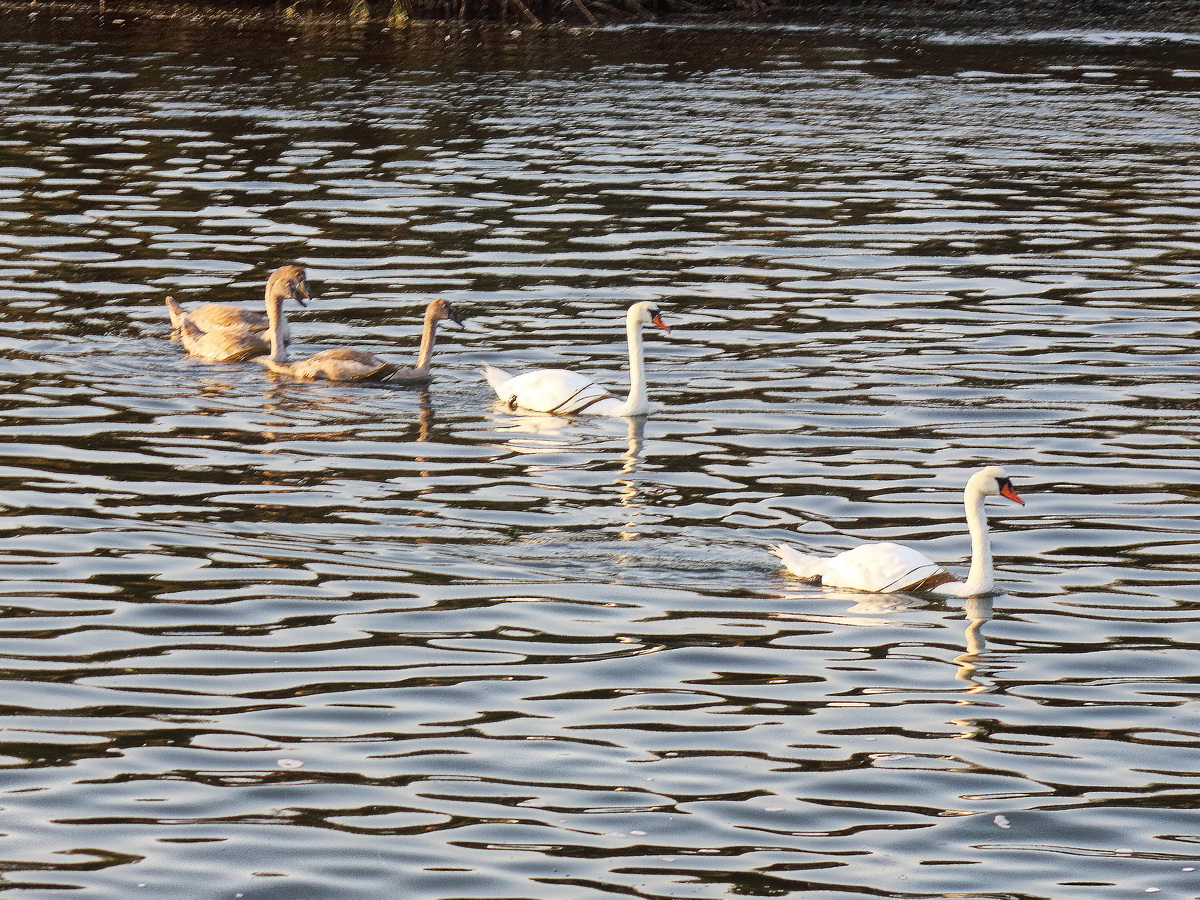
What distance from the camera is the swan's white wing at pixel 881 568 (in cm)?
1104

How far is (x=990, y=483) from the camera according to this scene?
11516 mm

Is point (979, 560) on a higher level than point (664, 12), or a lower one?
lower

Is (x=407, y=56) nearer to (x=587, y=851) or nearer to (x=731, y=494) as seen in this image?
(x=731, y=494)

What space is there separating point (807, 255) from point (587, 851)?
14194mm

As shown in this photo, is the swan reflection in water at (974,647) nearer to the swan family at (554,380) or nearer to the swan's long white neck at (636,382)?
the swan family at (554,380)

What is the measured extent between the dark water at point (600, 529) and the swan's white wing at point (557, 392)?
0.18 m

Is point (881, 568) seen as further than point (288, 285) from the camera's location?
No

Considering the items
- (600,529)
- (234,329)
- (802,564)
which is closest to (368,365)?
(234,329)

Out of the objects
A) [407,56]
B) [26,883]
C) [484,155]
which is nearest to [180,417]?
[26,883]

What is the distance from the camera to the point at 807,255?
70.3 ft

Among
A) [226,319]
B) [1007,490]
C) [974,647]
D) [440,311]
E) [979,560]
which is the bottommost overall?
[974,647]

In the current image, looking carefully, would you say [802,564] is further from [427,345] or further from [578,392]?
[427,345]

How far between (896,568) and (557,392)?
4819 mm

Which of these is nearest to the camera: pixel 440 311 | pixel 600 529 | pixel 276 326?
pixel 600 529
